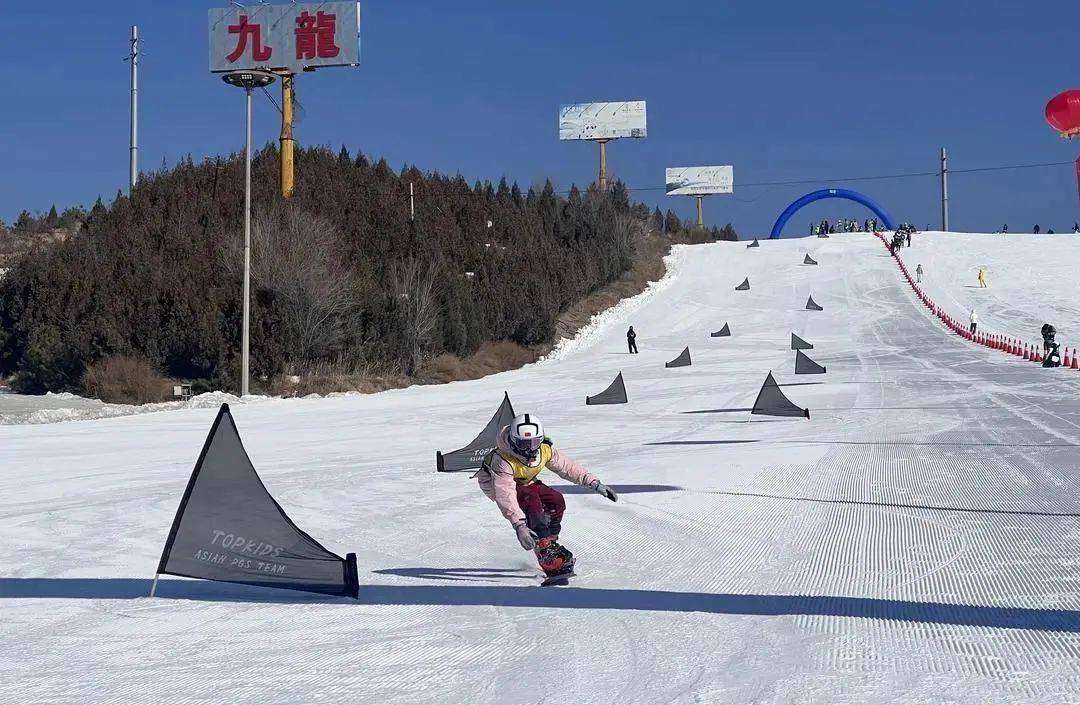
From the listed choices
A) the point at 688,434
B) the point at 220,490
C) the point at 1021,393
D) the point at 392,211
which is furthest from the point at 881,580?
the point at 392,211

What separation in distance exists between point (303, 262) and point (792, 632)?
Result: 101ft

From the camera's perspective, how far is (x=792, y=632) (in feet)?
19.6

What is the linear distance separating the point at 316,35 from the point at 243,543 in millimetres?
43971

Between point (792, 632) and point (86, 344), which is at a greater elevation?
point (86, 344)

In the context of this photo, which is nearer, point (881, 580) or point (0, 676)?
point (0, 676)

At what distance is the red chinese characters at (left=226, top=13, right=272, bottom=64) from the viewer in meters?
48.2

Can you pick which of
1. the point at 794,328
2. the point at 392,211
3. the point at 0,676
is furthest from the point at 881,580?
the point at 392,211

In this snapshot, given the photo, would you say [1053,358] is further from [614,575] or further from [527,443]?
[527,443]

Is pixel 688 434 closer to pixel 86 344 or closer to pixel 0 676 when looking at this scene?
pixel 0 676

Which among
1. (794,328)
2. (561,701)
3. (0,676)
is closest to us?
(561,701)

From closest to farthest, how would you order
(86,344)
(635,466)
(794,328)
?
1. (635,466)
2. (86,344)
3. (794,328)

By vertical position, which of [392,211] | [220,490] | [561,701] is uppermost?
[392,211]

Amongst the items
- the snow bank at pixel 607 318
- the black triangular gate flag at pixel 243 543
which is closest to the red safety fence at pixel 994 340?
the snow bank at pixel 607 318

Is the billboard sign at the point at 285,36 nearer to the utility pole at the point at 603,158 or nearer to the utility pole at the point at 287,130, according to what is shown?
the utility pole at the point at 287,130
